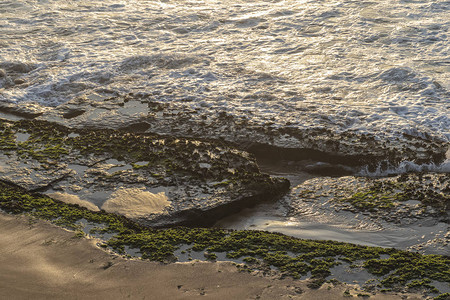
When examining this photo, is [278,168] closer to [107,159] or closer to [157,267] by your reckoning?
[107,159]

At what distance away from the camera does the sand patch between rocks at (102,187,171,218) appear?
14.0 ft

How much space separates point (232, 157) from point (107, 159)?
1.29 m

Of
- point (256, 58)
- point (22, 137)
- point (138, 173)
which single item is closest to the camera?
point (138, 173)

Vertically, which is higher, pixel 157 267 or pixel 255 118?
pixel 255 118

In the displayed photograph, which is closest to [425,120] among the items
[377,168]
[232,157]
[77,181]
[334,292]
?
[377,168]

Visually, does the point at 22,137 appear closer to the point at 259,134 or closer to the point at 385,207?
the point at 259,134

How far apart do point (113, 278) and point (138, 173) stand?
66.8 inches

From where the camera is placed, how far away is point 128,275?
130 inches

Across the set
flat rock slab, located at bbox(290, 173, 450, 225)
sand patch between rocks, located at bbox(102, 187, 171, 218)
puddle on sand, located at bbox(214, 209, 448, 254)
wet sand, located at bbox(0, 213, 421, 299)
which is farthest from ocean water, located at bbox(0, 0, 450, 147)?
wet sand, located at bbox(0, 213, 421, 299)

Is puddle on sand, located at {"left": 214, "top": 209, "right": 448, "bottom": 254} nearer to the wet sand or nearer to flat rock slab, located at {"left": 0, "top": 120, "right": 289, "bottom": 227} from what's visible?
flat rock slab, located at {"left": 0, "top": 120, "right": 289, "bottom": 227}

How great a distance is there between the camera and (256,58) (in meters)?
8.19

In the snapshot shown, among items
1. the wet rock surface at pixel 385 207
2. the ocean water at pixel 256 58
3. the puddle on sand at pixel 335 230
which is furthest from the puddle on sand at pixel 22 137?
the wet rock surface at pixel 385 207

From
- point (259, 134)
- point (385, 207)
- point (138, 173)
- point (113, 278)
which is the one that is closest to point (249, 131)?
point (259, 134)

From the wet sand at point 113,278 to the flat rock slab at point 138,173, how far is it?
0.74 metres
